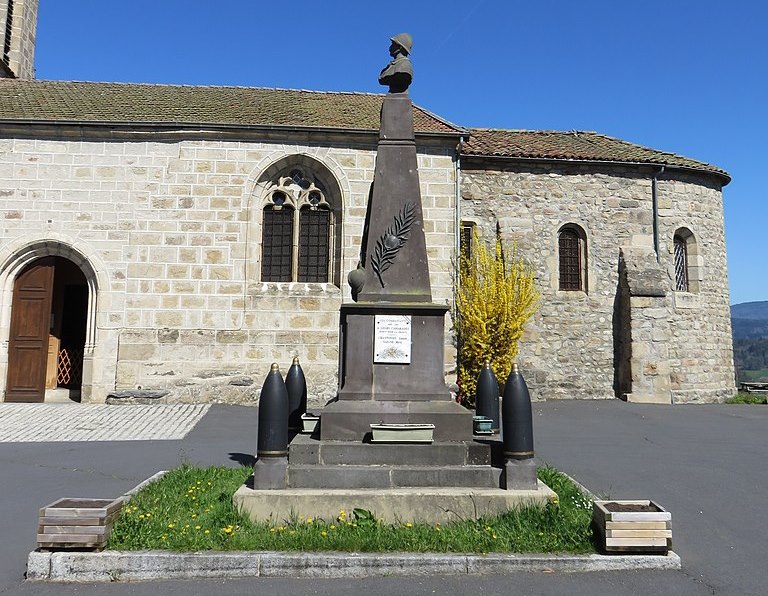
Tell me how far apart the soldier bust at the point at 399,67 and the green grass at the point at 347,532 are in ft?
14.2

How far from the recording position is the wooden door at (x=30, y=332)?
42.7 feet

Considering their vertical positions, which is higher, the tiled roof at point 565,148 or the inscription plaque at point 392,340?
the tiled roof at point 565,148

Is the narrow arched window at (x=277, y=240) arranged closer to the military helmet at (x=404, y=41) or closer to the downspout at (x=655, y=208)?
the military helmet at (x=404, y=41)

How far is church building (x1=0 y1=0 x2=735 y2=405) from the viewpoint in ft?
42.1

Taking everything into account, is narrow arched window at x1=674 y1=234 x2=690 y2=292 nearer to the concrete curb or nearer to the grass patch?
the grass patch

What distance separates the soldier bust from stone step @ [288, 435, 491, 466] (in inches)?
149

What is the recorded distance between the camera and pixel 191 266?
42.7 ft

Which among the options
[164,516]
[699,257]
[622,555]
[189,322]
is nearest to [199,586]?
[164,516]

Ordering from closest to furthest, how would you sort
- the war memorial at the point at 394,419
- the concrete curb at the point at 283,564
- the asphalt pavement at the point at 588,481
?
the asphalt pavement at the point at 588,481, the concrete curb at the point at 283,564, the war memorial at the point at 394,419

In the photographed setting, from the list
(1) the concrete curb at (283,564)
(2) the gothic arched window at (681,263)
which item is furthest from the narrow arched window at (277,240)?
(2) the gothic arched window at (681,263)

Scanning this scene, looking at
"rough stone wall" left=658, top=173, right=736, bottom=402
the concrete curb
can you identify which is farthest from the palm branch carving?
"rough stone wall" left=658, top=173, right=736, bottom=402

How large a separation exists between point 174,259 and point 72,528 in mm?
9768

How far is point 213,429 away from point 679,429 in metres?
8.95

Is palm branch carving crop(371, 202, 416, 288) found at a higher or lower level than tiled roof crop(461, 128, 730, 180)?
lower
